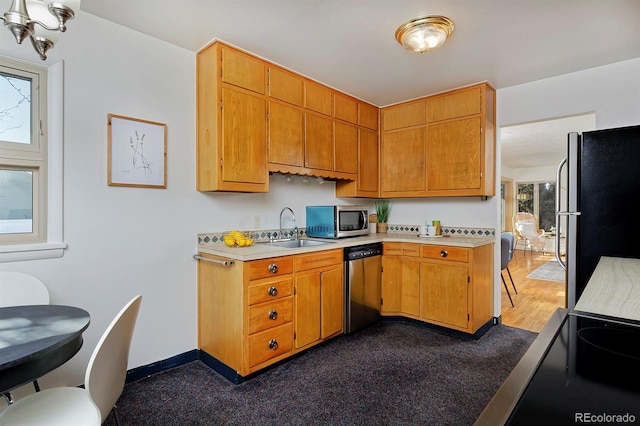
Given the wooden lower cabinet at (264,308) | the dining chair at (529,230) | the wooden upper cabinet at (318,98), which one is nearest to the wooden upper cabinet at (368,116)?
the wooden upper cabinet at (318,98)

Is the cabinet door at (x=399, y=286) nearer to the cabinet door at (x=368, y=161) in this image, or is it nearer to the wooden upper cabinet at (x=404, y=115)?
the cabinet door at (x=368, y=161)

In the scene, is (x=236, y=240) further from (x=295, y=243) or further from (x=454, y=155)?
(x=454, y=155)

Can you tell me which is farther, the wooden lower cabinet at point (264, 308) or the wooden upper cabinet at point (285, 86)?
the wooden upper cabinet at point (285, 86)

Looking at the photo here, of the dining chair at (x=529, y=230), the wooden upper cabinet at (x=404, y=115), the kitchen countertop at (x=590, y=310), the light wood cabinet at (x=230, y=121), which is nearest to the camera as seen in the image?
the kitchen countertop at (x=590, y=310)

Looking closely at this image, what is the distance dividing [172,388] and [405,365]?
1672 millimetres

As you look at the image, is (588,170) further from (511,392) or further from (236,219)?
(236,219)

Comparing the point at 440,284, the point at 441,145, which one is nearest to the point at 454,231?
the point at 440,284

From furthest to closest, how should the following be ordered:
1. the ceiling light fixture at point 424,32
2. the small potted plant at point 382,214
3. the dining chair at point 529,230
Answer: the dining chair at point 529,230 < the small potted plant at point 382,214 < the ceiling light fixture at point 424,32

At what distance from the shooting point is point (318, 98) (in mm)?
3148

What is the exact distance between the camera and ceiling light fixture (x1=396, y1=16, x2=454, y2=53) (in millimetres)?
2061

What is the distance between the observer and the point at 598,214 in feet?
5.71

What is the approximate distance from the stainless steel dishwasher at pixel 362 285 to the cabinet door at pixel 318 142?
0.88m

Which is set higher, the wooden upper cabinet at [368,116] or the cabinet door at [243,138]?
the wooden upper cabinet at [368,116]

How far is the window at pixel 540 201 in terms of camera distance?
8430 millimetres
